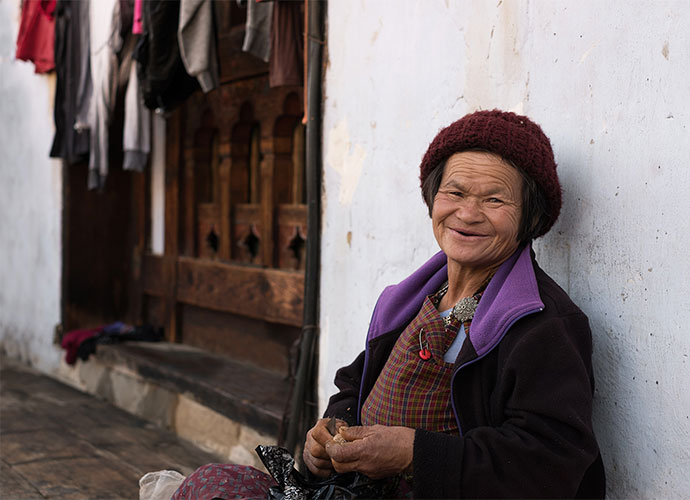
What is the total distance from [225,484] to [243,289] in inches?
107

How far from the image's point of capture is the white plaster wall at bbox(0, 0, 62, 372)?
18.8 feet

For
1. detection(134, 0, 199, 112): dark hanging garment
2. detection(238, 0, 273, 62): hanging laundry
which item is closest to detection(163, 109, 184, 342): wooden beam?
detection(134, 0, 199, 112): dark hanging garment

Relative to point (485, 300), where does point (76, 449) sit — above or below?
below

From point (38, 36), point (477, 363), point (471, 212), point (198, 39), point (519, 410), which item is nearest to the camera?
point (519, 410)

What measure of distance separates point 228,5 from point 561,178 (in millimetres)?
3049

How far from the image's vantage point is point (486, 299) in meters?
1.75

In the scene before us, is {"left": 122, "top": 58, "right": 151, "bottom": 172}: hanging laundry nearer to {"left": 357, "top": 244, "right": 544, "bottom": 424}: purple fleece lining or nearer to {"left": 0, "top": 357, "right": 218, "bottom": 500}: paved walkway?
{"left": 0, "top": 357, "right": 218, "bottom": 500}: paved walkway

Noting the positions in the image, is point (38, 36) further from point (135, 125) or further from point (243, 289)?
point (243, 289)

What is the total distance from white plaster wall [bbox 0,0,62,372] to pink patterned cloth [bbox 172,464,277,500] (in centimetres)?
411

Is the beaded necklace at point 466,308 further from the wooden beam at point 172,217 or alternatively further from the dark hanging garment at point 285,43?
the wooden beam at point 172,217

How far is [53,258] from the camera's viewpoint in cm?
573

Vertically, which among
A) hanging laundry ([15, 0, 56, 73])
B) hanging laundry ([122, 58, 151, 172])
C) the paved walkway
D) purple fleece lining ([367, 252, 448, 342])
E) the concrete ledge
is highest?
hanging laundry ([15, 0, 56, 73])

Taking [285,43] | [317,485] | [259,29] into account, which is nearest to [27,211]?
[259,29]

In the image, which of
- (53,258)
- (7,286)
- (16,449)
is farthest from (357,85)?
(7,286)
